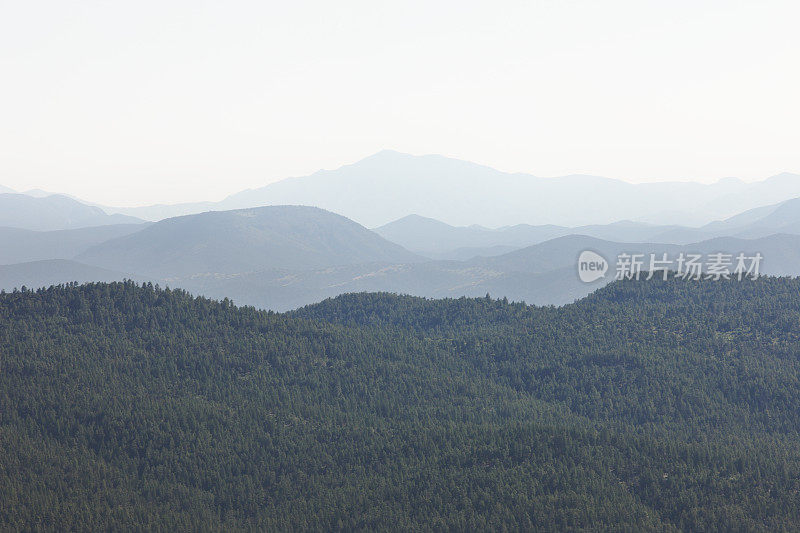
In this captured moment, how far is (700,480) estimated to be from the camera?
13838cm

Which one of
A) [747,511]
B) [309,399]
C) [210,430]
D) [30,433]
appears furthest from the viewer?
[309,399]

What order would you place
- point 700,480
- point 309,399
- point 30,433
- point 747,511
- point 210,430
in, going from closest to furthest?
point 747,511
point 700,480
point 30,433
point 210,430
point 309,399

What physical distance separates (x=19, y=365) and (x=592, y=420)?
436ft

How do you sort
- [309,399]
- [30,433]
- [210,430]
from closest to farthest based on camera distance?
1. [30,433]
2. [210,430]
3. [309,399]

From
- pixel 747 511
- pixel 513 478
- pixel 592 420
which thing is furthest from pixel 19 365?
pixel 747 511

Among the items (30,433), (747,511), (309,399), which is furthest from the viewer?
(309,399)

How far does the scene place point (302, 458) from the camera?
518 ft

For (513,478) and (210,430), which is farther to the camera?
(210,430)

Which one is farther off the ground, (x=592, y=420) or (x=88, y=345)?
(x=88, y=345)

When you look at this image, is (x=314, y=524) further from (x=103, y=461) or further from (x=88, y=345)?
(x=88, y=345)

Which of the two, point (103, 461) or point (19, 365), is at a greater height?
point (19, 365)

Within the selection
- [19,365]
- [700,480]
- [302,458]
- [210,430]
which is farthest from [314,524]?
[19,365]

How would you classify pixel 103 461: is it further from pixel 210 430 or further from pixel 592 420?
pixel 592 420

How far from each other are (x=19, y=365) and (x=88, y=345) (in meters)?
21.8
